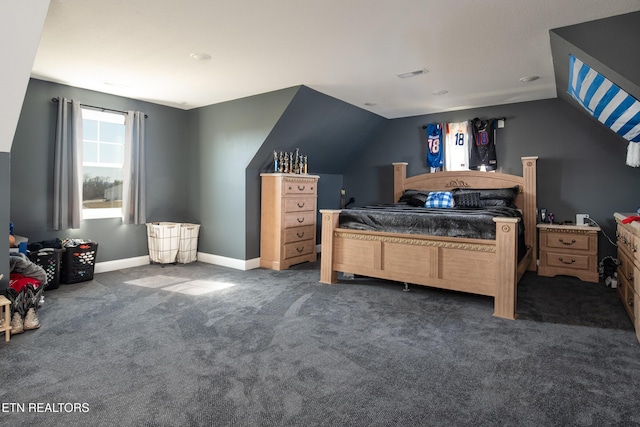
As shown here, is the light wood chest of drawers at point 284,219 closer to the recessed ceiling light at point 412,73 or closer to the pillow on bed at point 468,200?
the recessed ceiling light at point 412,73

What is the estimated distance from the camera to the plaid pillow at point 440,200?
5184 millimetres

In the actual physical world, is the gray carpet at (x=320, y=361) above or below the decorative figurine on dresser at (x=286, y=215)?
below

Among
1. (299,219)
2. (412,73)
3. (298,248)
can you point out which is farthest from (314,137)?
(412,73)

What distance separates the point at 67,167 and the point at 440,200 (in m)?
4.74

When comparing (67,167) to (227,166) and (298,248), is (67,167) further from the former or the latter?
(298,248)

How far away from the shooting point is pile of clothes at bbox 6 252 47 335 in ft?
8.97

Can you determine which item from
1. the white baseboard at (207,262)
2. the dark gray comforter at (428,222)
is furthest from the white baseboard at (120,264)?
the dark gray comforter at (428,222)

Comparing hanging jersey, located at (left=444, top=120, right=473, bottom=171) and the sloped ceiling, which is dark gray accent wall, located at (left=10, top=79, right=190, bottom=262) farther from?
hanging jersey, located at (left=444, top=120, right=473, bottom=171)

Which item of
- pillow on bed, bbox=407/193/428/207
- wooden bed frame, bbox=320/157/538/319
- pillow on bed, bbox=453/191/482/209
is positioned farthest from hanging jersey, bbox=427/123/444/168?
wooden bed frame, bbox=320/157/538/319

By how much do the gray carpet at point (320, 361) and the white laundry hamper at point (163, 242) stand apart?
1285mm

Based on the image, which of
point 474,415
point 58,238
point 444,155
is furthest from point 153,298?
point 444,155

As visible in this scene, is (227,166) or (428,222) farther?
(227,166)

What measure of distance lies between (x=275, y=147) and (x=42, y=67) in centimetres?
260

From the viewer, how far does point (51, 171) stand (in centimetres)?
423
